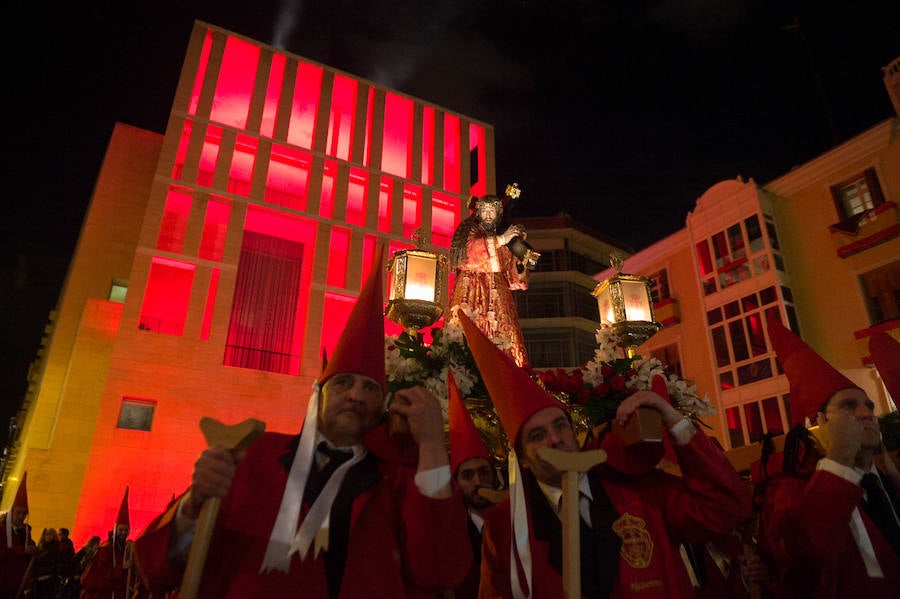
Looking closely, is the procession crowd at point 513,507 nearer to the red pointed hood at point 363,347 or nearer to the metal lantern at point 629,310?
the red pointed hood at point 363,347

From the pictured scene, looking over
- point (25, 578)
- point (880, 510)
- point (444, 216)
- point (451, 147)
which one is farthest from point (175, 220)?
point (880, 510)

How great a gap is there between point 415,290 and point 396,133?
770 inches

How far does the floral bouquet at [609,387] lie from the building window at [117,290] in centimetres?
1883

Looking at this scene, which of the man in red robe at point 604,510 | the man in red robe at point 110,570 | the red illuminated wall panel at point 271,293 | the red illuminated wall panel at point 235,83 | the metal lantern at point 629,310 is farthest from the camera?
the red illuminated wall panel at point 235,83

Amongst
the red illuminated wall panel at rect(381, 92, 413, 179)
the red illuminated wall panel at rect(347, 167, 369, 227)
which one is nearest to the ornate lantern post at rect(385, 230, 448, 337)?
the red illuminated wall panel at rect(347, 167, 369, 227)

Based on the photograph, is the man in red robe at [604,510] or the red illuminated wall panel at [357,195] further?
the red illuminated wall panel at [357,195]

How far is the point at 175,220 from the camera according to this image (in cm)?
1870

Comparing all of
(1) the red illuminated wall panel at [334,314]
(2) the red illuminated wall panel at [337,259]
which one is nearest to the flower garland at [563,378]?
(1) the red illuminated wall panel at [334,314]

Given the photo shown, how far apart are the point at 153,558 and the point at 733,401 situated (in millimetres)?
17703

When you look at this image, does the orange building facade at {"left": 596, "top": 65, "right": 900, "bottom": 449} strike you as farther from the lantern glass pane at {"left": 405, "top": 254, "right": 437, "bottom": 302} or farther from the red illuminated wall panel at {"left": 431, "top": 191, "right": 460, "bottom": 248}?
the lantern glass pane at {"left": 405, "top": 254, "right": 437, "bottom": 302}

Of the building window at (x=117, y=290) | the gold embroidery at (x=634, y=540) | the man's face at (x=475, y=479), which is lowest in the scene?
the gold embroidery at (x=634, y=540)

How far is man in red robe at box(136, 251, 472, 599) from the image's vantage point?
6.21ft

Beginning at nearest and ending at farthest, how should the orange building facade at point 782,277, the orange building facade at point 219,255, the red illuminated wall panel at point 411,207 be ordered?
the orange building facade at point 219,255
the orange building facade at point 782,277
the red illuminated wall panel at point 411,207

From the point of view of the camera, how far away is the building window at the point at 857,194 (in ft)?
52.0
